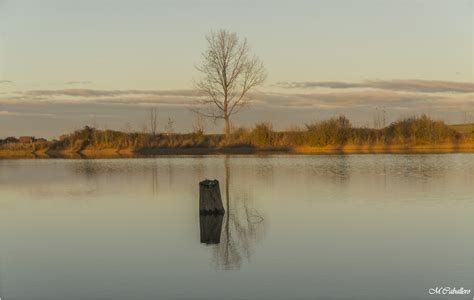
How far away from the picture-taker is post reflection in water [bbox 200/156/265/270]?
9039 millimetres

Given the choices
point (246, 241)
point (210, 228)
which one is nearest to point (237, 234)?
point (246, 241)

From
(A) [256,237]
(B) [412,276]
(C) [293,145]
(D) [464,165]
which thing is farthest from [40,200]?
(C) [293,145]

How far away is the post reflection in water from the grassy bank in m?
26.8

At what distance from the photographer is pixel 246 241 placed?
10.1 meters

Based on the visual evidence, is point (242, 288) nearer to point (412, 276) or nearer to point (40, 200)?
point (412, 276)

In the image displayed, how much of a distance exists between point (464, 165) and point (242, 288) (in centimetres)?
1913

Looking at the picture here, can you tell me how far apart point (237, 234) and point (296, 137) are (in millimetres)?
32179

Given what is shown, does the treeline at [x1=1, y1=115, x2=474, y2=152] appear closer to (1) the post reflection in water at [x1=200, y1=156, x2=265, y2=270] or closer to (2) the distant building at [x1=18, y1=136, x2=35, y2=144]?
(2) the distant building at [x1=18, y1=136, x2=35, y2=144]

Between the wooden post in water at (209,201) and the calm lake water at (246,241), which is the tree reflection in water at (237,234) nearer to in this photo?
the calm lake water at (246,241)

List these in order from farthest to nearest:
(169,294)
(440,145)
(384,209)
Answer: (440,145) < (384,209) < (169,294)

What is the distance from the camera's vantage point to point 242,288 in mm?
7418

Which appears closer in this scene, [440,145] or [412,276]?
[412,276]

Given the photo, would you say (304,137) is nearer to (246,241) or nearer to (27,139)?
(27,139)

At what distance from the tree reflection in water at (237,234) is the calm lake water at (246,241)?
0.9 inches
